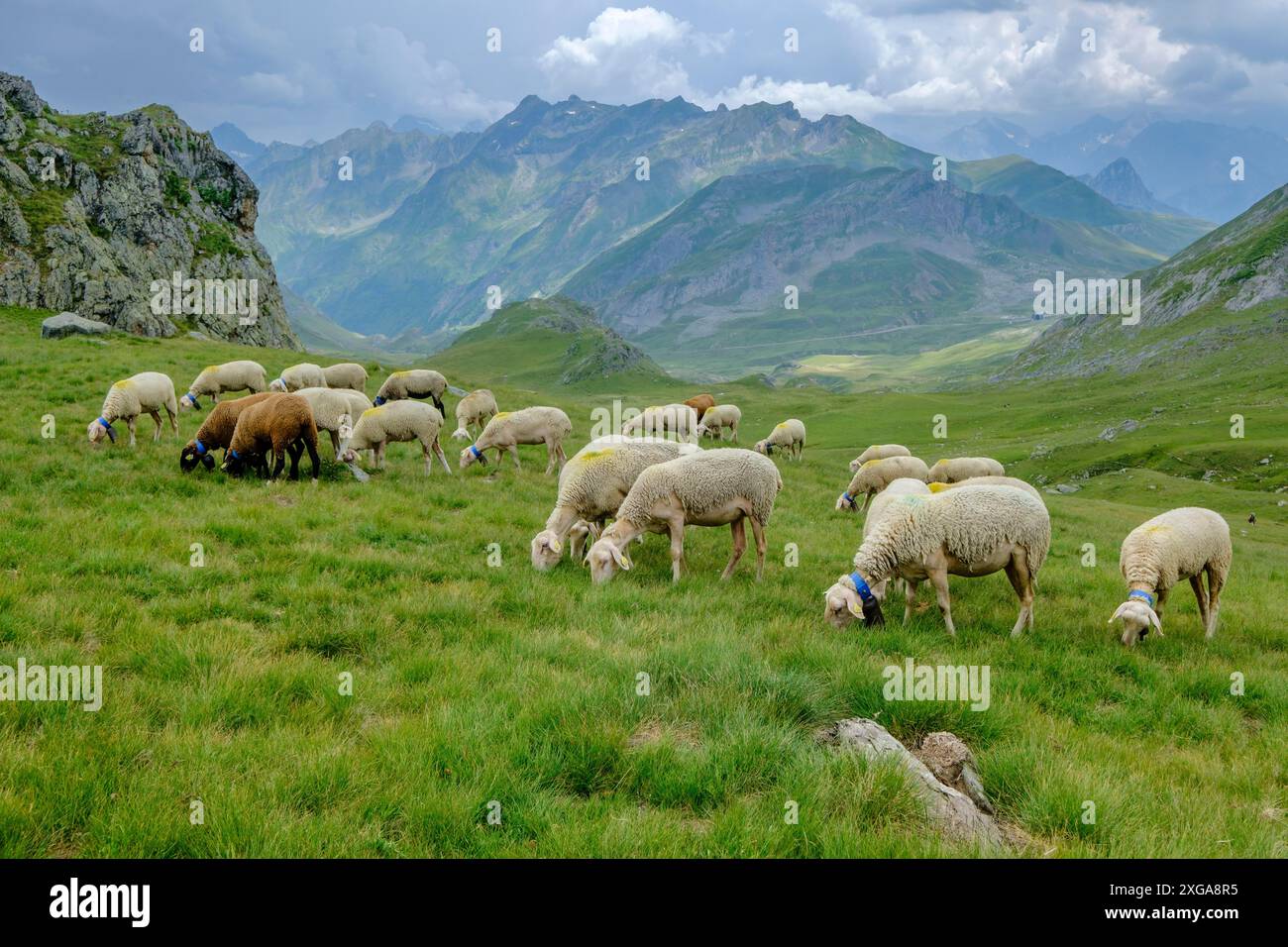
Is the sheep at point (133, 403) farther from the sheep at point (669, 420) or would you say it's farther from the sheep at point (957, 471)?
the sheep at point (957, 471)

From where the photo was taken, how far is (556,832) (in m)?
4.82

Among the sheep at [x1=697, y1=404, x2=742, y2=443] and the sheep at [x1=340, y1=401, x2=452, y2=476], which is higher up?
the sheep at [x1=697, y1=404, x2=742, y2=443]

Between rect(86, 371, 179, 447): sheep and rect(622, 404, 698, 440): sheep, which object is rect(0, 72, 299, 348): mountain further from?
rect(622, 404, 698, 440): sheep

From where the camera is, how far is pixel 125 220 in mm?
75250

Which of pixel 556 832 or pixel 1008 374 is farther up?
pixel 1008 374

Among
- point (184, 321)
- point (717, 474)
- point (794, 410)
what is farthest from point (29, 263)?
point (794, 410)

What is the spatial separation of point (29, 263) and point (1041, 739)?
80755 mm

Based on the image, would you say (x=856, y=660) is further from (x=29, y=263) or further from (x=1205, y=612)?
(x=29, y=263)

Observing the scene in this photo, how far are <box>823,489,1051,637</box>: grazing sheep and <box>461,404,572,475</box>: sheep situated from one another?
12778mm

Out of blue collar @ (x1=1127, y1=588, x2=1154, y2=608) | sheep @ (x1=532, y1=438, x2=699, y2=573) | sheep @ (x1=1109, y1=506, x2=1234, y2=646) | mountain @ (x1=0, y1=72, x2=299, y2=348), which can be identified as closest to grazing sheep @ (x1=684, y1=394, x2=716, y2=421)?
sheep @ (x1=532, y1=438, x2=699, y2=573)

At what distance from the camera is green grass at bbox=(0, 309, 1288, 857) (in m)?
4.96
